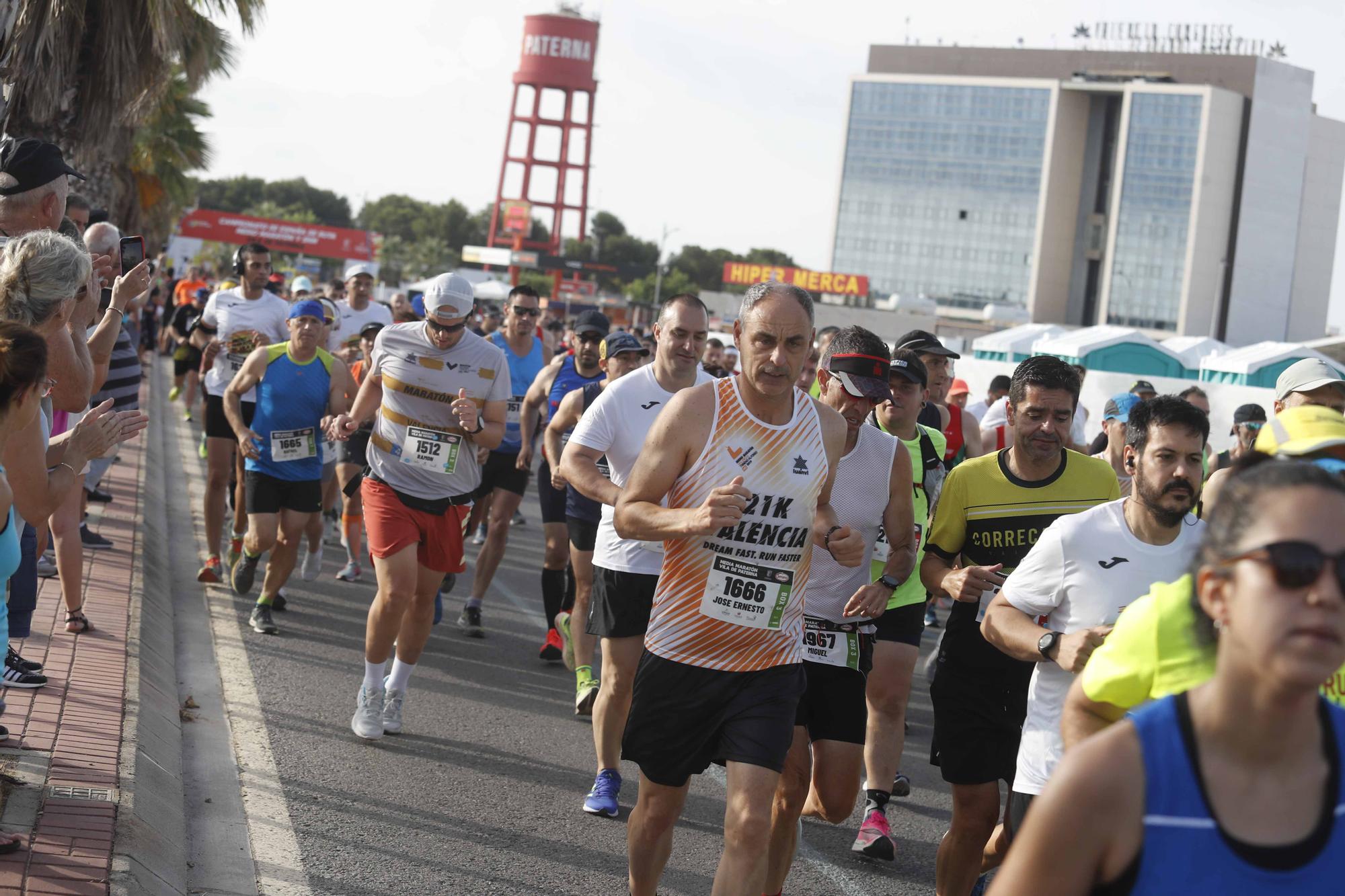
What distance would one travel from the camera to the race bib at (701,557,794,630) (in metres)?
4.17

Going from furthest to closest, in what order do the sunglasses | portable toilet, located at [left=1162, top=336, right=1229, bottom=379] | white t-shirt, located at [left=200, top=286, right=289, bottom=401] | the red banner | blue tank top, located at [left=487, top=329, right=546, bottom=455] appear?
the red banner < portable toilet, located at [left=1162, top=336, right=1229, bottom=379] < white t-shirt, located at [left=200, top=286, right=289, bottom=401] < blue tank top, located at [left=487, top=329, right=546, bottom=455] < the sunglasses

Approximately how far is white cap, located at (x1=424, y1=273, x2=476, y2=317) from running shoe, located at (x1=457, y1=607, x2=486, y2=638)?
2.83 meters

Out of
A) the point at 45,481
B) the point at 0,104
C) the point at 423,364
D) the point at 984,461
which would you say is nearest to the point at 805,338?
the point at 984,461

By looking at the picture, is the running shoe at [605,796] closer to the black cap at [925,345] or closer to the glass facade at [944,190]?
the black cap at [925,345]

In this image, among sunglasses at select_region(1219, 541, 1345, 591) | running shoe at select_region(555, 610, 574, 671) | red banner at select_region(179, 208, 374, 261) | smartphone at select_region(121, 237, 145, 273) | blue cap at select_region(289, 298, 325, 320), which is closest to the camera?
sunglasses at select_region(1219, 541, 1345, 591)

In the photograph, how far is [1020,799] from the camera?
3961mm

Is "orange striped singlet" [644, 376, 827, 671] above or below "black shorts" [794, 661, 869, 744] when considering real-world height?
above

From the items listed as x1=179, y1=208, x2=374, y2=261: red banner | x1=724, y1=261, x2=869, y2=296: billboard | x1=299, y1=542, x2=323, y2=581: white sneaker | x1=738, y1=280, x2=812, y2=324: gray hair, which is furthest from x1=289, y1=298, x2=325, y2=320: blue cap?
x1=724, y1=261, x2=869, y2=296: billboard

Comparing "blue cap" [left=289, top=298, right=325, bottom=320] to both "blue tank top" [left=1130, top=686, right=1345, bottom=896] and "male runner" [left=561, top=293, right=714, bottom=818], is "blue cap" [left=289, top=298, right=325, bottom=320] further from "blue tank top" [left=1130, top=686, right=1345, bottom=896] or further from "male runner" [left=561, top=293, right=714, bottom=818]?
"blue tank top" [left=1130, top=686, right=1345, bottom=896]

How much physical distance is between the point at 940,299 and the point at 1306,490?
382 ft

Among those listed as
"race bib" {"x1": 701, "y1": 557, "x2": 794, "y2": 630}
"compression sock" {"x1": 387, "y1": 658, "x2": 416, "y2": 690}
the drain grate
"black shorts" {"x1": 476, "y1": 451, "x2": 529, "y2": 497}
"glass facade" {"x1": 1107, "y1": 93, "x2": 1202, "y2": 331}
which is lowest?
the drain grate

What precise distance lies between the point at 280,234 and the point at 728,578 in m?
76.0

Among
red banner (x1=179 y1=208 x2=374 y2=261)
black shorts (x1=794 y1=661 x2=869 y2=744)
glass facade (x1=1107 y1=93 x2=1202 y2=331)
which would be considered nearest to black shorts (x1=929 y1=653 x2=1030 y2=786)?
black shorts (x1=794 y1=661 x2=869 y2=744)

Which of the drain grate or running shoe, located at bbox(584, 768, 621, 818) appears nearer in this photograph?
the drain grate
